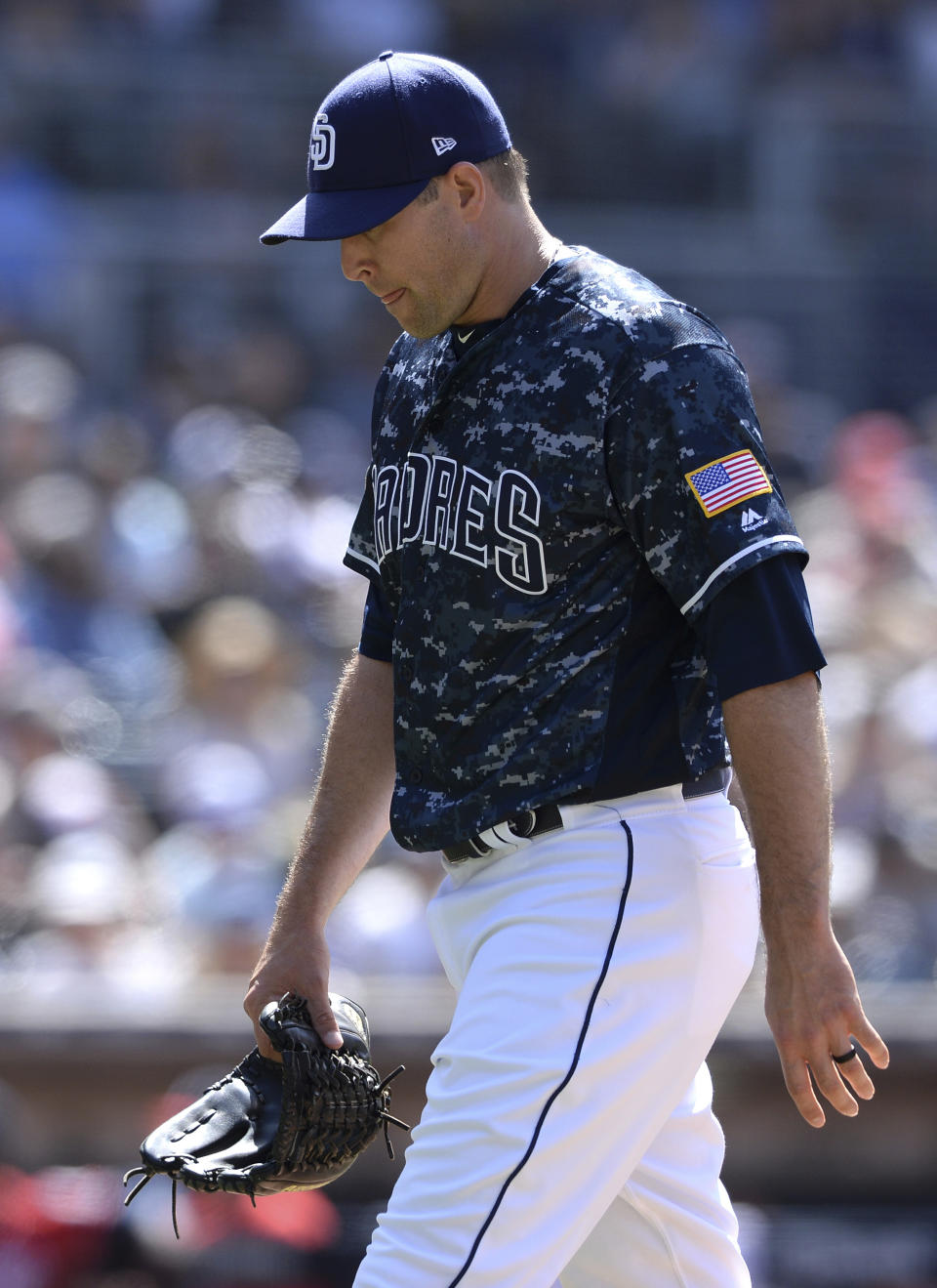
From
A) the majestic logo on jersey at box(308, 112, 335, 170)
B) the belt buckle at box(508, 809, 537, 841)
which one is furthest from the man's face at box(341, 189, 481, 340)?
the belt buckle at box(508, 809, 537, 841)

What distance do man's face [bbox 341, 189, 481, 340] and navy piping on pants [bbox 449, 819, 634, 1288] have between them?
71 centimetres

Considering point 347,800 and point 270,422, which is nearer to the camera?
point 347,800

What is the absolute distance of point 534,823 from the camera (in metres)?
2.31

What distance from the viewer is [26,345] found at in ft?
25.8

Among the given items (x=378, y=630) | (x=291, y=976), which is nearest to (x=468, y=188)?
(x=378, y=630)

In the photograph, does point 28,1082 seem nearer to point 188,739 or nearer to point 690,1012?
point 188,739

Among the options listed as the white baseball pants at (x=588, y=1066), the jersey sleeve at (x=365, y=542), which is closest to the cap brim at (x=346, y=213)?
the jersey sleeve at (x=365, y=542)

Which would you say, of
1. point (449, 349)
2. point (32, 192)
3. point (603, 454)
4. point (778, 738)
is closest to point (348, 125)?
point (449, 349)

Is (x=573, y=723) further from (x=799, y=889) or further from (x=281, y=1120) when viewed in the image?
(x=281, y=1120)

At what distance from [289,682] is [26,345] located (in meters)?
2.46

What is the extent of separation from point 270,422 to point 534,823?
5624mm

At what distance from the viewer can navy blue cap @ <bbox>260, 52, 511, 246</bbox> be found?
232 cm

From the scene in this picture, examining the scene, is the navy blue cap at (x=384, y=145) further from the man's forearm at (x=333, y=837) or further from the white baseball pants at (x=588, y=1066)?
the white baseball pants at (x=588, y=1066)

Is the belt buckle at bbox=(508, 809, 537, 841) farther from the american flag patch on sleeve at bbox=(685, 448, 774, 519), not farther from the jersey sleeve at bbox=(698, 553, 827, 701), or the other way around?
the american flag patch on sleeve at bbox=(685, 448, 774, 519)
